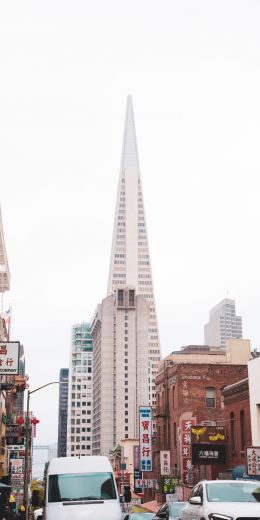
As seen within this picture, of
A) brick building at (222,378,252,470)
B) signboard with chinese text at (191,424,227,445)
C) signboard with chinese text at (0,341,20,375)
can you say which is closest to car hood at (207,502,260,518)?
signboard with chinese text at (0,341,20,375)

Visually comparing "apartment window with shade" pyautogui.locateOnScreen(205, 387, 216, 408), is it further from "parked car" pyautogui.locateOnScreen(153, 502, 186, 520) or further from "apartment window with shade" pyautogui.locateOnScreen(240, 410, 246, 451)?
"parked car" pyautogui.locateOnScreen(153, 502, 186, 520)

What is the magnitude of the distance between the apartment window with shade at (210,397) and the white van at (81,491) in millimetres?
42926

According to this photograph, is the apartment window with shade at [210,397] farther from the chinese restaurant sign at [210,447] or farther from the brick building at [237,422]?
the brick building at [237,422]

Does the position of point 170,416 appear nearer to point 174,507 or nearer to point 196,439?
point 196,439

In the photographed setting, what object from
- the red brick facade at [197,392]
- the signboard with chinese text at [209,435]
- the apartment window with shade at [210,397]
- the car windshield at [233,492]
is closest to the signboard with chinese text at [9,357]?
the car windshield at [233,492]

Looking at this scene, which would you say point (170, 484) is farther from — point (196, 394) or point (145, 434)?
point (145, 434)

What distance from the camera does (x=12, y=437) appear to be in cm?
4544

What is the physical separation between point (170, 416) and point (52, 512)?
47998mm

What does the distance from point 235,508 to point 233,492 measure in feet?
5.52

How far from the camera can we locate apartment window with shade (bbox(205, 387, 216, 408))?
6069 cm

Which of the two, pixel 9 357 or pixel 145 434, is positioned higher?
pixel 9 357

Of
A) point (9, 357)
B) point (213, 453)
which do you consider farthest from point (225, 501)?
point (213, 453)

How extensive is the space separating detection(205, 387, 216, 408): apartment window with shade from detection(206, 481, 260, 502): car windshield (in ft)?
153

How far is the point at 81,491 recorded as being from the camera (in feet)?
57.7
